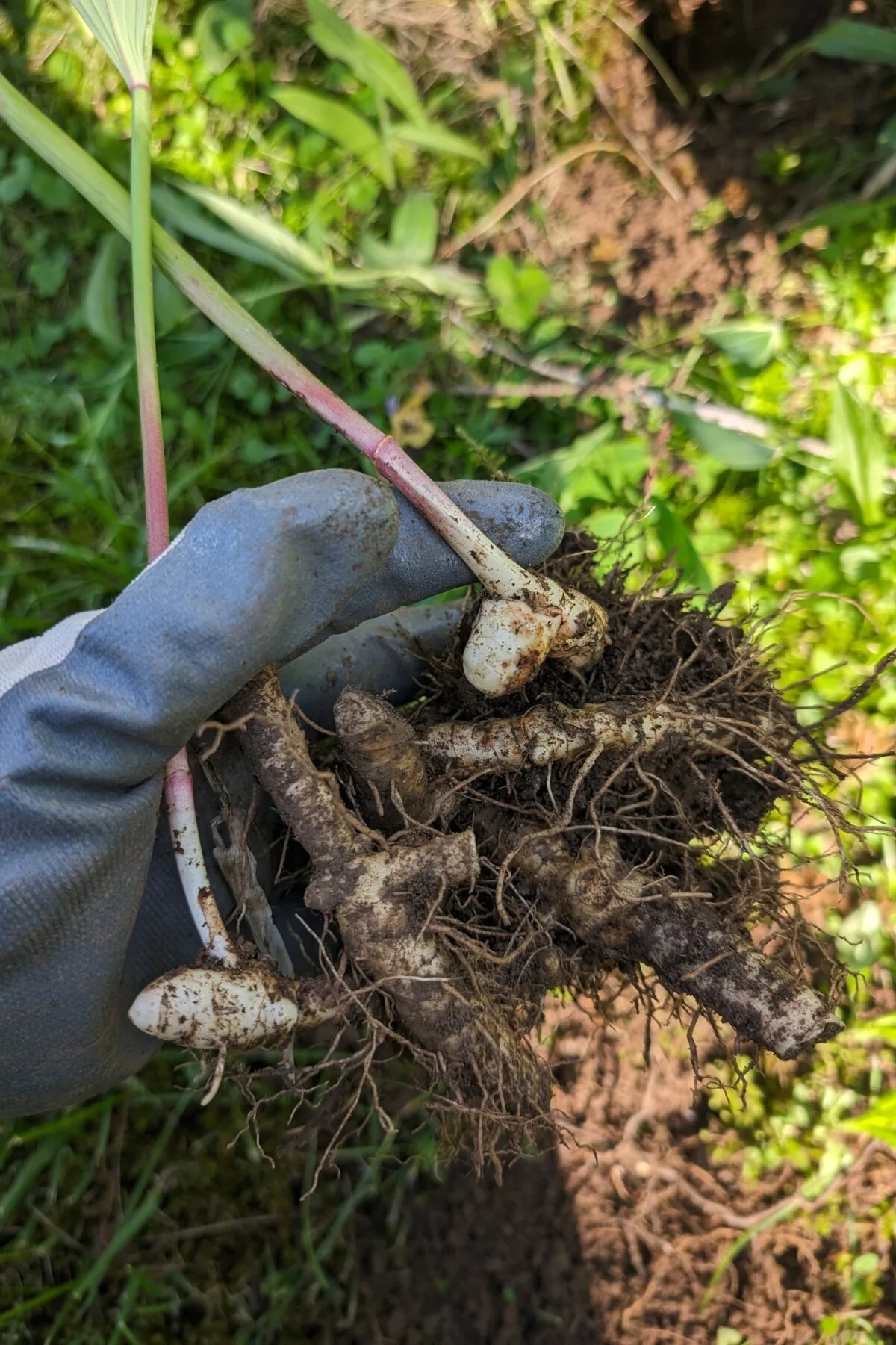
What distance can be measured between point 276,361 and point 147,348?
0.57ft

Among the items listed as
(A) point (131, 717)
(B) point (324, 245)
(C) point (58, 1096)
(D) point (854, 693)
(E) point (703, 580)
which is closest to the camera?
(A) point (131, 717)

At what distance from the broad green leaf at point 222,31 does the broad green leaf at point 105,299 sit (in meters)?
0.49

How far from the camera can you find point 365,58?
5.60 ft

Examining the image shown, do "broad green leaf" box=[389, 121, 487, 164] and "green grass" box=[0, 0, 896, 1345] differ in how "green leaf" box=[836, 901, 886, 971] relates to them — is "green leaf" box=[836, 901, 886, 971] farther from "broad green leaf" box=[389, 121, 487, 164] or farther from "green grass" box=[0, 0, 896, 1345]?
"broad green leaf" box=[389, 121, 487, 164]

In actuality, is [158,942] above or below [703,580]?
above

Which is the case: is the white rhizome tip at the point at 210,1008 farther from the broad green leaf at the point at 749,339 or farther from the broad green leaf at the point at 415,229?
the broad green leaf at the point at 749,339

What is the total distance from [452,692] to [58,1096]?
29.3 inches

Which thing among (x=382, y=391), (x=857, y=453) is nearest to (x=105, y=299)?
(x=382, y=391)

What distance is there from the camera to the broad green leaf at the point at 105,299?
163cm

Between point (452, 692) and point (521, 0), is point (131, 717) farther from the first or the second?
point (521, 0)

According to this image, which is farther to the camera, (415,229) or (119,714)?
(415,229)

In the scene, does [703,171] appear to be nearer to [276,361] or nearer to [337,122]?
[337,122]

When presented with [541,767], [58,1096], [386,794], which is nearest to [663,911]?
[541,767]

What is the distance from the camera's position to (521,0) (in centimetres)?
193
